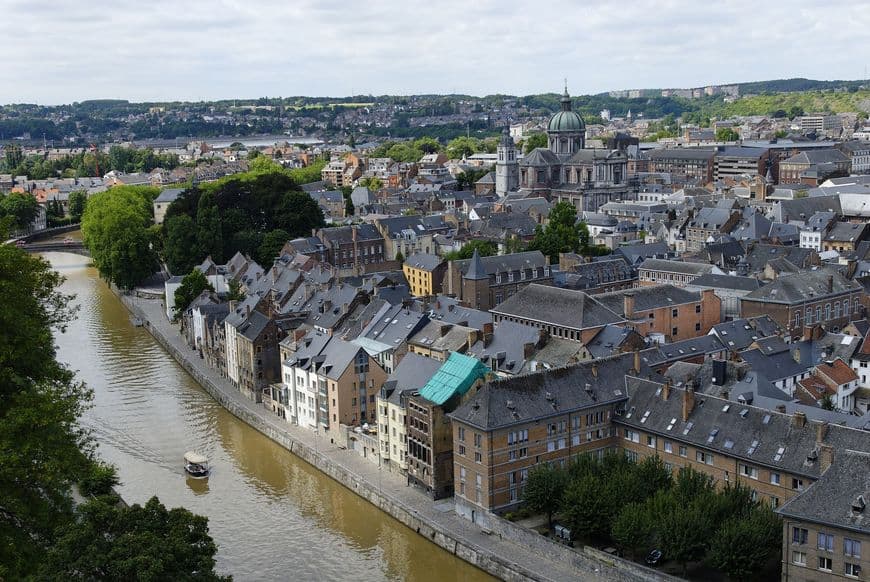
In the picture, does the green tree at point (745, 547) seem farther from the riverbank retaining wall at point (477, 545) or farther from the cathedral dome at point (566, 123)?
the cathedral dome at point (566, 123)

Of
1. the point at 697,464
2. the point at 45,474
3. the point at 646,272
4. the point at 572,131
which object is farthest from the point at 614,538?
the point at 572,131

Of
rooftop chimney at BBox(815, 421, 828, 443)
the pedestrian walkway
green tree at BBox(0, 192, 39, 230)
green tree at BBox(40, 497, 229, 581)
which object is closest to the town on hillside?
rooftop chimney at BBox(815, 421, 828, 443)

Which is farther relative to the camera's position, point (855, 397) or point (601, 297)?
point (601, 297)

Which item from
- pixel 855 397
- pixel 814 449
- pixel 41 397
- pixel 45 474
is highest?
pixel 41 397

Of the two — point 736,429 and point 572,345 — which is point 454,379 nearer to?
point 572,345

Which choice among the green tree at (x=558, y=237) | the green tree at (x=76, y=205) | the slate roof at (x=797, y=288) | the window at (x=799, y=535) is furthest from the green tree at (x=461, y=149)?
the window at (x=799, y=535)

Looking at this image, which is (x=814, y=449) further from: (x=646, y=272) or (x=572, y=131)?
(x=572, y=131)
